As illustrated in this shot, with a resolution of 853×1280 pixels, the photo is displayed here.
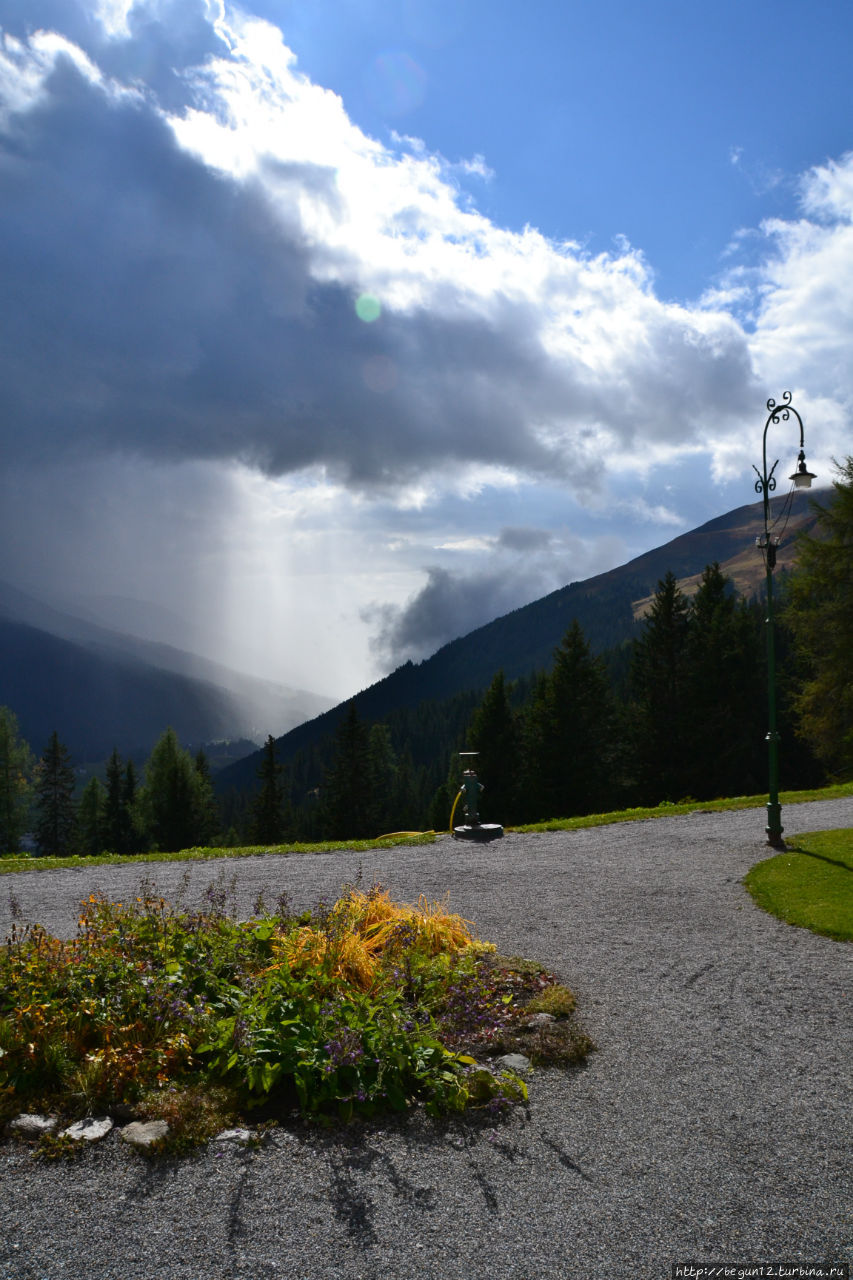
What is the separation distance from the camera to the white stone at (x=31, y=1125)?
15.9 ft

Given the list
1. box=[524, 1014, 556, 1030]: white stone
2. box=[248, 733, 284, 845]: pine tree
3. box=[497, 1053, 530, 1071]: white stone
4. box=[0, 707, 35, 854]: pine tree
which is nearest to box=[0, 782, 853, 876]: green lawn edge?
box=[524, 1014, 556, 1030]: white stone

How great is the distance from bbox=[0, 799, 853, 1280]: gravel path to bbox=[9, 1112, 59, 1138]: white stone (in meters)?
0.12

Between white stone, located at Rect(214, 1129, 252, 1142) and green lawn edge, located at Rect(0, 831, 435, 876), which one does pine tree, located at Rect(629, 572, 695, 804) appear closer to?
green lawn edge, located at Rect(0, 831, 435, 876)

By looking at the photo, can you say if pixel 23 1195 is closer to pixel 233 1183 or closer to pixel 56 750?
pixel 233 1183

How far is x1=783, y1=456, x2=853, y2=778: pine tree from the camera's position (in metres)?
31.6

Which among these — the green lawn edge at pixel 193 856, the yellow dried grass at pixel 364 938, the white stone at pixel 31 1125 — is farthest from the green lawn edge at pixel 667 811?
the white stone at pixel 31 1125

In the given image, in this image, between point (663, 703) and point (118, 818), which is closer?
point (663, 703)

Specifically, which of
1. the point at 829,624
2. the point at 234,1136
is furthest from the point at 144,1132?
the point at 829,624

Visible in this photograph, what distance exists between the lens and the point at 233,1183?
14.4 ft

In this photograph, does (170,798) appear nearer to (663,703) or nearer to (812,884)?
(663,703)

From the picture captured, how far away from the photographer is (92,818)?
72812 mm

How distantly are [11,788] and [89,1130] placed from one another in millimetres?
52259

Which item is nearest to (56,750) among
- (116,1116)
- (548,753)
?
(548,753)

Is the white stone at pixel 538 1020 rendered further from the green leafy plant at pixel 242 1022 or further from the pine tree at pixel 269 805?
the pine tree at pixel 269 805
